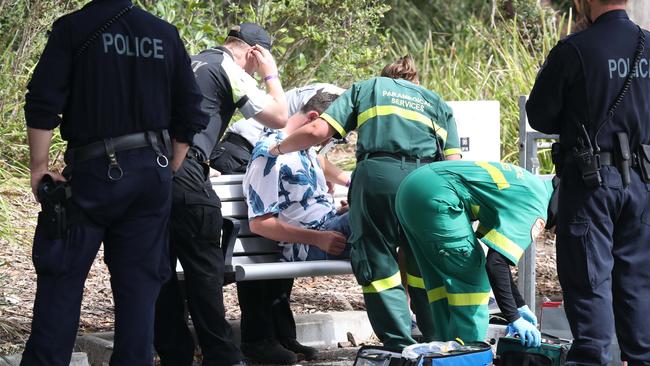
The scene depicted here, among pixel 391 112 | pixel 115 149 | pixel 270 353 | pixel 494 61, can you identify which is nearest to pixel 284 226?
pixel 270 353

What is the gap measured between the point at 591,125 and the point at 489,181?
640mm

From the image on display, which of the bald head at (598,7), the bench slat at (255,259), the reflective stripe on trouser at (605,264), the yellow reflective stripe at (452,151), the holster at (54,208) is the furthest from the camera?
the bench slat at (255,259)

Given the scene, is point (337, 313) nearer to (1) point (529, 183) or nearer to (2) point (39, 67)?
(1) point (529, 183)

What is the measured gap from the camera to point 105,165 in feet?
15.9

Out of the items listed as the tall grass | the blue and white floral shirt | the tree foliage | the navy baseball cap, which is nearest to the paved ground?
the blue and white floral shirt

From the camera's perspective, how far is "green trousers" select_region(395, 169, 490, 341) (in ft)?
19.0

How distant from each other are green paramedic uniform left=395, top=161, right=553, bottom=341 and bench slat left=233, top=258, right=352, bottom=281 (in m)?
0.88

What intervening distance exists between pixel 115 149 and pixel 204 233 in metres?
1.12

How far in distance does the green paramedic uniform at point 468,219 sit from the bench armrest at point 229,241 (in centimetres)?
102

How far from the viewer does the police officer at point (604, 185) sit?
5246 millimetres

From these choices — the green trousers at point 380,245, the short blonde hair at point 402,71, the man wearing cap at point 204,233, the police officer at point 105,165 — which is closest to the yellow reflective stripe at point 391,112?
the green trousers at point 380,245

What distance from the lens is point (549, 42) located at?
11641 millimetres

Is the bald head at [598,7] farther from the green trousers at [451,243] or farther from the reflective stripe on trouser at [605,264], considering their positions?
the green trousers at [451,243]

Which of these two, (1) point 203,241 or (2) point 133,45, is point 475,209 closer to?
(1) point 203,241
